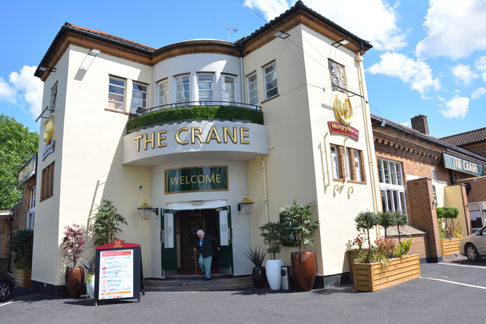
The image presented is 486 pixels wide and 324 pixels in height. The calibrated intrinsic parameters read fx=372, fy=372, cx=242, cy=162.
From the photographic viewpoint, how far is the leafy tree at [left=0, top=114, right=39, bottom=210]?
30312 millimetres

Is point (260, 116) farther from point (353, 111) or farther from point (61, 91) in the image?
point (61, 91)

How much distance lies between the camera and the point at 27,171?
59.9 feet

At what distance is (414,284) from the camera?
10164 mm

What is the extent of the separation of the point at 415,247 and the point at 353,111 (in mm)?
5742

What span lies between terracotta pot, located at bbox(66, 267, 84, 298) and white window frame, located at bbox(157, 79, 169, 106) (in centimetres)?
655

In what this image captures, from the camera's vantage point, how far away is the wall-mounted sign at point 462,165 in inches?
798

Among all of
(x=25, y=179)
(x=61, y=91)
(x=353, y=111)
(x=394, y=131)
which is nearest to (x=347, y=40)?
(x=353, y=111)

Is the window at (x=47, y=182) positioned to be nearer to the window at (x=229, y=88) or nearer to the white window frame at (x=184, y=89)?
the white window frame at (x=184, y=89)

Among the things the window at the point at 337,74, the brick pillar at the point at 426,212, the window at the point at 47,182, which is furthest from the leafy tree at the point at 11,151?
the brick pillar at the point at 426,212

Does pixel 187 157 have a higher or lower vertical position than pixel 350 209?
higher

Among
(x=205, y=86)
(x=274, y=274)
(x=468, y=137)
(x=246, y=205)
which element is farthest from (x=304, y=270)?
(x=468, y=137)

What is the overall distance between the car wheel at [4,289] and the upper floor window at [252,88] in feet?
32.9

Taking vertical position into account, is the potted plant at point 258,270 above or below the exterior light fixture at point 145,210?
below

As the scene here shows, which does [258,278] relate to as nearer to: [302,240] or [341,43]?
[302,240]
